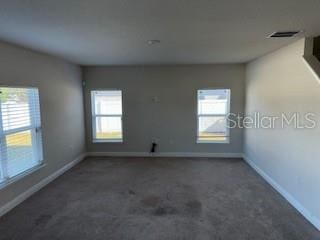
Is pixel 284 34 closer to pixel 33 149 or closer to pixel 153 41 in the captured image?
pixel 153 41

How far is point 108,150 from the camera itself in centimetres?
592

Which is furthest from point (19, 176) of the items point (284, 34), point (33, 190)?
point (284, 34)

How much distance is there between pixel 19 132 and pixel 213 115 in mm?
4297

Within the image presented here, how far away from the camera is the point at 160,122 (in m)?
5.73

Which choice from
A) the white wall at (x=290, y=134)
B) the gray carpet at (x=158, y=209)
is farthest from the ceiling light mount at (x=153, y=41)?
the gray carpet at (x=158, y=209)

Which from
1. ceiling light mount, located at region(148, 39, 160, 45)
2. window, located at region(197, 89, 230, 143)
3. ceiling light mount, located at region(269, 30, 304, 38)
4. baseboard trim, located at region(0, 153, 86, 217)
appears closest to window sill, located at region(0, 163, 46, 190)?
baseboard trim, located at region(0, 153, 86, 217)

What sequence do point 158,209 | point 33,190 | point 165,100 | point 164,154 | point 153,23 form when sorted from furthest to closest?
point 164,154
point 165,100
point 33,190
point 158,209
point 153,23

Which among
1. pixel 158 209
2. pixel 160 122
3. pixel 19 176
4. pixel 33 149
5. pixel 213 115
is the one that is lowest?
pixel 158 209

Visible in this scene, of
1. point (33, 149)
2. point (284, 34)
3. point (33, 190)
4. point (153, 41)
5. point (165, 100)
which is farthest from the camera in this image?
point (165, 100)

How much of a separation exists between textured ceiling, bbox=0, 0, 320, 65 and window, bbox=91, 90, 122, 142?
7.97ft

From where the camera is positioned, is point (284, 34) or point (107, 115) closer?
A: point (284, 34)

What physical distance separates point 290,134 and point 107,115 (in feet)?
14.1

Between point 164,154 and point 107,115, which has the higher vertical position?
point 107,115

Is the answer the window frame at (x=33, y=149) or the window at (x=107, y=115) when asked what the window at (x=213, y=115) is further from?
the window frame at (x=33, y=149)
